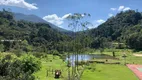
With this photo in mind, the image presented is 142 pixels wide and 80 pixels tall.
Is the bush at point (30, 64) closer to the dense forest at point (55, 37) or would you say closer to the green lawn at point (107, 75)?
the dense forest at point (55, 37)

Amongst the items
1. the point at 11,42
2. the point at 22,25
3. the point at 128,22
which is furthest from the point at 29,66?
the point at 128,22

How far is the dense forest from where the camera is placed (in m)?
44.1

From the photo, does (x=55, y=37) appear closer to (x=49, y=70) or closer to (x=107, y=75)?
(x=49, y=70)

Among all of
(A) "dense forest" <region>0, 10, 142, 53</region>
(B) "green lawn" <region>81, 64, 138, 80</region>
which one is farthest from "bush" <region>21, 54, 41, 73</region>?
(B) "green lawn" <region>81, 64, 138, 80</region>

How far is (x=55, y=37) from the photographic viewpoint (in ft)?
426

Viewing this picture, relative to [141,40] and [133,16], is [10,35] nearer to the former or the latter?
[141,40]

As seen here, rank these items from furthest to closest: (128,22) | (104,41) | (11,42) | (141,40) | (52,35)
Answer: (128,22), (52,35), (104,41), (141,40), (11,42)

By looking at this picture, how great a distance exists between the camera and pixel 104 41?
12625 cm

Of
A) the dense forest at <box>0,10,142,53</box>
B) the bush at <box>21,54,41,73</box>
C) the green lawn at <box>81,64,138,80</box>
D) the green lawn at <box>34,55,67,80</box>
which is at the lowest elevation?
the green lawn at <box>81,64,138,80</box>

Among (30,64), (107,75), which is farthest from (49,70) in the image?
(30,64)

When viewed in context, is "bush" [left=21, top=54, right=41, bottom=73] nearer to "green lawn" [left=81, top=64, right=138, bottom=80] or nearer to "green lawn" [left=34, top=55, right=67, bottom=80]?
"green lawn" [left=34, top=55, right=67, bottom=80]

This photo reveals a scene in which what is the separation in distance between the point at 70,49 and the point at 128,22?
167550 millimetres

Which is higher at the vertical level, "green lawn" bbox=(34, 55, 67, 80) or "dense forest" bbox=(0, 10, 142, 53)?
"dense forest" bbox=(0, 10, 142, 53)

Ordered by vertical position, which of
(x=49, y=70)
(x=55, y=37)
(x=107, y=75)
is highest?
(x=55, y=37)
